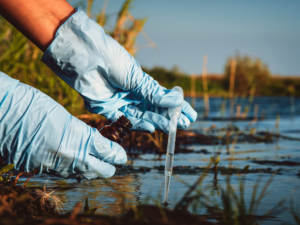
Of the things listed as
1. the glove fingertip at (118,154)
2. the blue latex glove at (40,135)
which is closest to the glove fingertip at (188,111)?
the glove fingertip at (118,154)

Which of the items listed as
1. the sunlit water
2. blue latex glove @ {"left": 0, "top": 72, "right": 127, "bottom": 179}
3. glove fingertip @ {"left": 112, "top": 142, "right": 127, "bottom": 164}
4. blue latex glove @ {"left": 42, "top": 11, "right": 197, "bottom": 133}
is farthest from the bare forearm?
the sunlit water

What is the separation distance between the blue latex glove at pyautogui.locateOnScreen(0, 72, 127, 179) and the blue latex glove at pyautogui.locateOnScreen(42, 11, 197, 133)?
306 millimetres

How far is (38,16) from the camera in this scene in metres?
1.86

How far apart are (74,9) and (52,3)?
157 mm

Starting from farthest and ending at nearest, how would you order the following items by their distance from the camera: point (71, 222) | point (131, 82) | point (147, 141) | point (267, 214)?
point (147, 141)
point (131, 82)
point (267, 214)
point (71, 222)

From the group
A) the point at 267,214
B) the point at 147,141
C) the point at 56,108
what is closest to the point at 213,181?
the point at 267,214

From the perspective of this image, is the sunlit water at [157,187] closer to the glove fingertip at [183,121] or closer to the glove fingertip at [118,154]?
the glove fingertip at [118,154]

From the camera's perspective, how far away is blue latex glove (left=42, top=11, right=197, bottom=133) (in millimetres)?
1923

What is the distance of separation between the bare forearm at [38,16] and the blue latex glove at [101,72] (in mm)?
65

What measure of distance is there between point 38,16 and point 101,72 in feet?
1.65

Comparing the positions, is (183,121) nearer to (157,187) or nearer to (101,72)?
(157,187)

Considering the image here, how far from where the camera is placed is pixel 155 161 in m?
3.05

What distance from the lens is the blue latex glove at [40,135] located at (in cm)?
166

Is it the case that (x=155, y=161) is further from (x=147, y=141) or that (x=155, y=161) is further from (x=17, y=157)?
(x=17, y=157)
